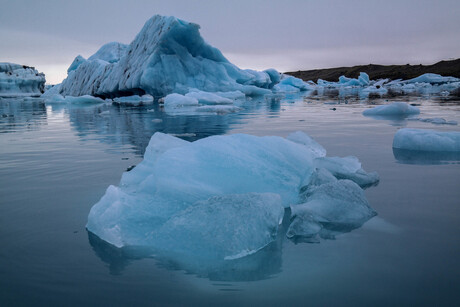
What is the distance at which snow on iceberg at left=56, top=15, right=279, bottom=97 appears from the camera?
17.5 metres

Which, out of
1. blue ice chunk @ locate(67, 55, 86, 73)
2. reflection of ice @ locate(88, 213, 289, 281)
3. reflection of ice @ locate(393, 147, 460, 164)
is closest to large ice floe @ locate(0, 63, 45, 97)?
blue ice chunk @ locate(67, 55, 86, 73)

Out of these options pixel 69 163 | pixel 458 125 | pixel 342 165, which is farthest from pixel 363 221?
pixel 458 125

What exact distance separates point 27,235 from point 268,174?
4.94ft

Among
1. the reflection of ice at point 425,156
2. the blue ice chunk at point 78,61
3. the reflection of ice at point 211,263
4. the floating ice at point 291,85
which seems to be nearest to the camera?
the reflection of ice at point 211,263

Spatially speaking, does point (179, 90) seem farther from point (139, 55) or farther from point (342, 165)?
point (342, 165)

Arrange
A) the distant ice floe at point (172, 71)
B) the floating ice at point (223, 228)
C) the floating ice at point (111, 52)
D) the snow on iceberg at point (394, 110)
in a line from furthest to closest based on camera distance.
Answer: the floating ice at point (111, 52)
the distant ice floe at point (172, 71)
the snow on iceberg at point (394, 110)
the floating ice at point (223, 228)

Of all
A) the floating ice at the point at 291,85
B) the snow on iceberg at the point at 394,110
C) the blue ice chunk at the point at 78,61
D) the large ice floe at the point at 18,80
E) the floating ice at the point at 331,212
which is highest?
the blue ice chunk at the point at 78,61

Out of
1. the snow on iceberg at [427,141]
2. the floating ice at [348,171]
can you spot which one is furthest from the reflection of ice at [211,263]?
the snow on iceberg at [427,141]

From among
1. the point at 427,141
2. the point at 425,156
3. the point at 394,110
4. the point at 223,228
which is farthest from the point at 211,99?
the point at 223,228

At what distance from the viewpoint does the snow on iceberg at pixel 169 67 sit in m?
17.5

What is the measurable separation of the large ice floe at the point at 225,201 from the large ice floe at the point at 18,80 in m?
38.8

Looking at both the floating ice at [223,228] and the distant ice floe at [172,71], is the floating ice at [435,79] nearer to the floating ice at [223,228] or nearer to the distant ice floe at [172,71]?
the distant ice floe at [172,71]

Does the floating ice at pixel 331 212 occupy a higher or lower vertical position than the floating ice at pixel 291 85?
lower

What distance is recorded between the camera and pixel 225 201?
1922 millimetres
